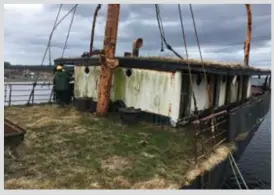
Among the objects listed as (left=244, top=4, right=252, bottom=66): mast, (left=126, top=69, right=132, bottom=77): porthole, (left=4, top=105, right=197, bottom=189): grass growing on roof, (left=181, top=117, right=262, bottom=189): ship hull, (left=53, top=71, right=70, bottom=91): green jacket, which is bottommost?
(left=181, top=117, right=262, bottom=189): ship hull

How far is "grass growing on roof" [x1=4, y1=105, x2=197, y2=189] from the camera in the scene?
754 centimetres

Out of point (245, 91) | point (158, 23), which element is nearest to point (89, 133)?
point (158, 23)

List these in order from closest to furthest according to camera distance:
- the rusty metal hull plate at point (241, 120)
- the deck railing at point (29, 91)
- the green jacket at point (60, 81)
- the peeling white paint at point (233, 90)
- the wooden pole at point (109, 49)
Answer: the rusty metal hull plate at point (241, 120) < the wooden pole at point (109, 49) < the green jacket at point (60, 81) < the deck railing at point (29, 91) < the peeling white paint at point (233, 90)

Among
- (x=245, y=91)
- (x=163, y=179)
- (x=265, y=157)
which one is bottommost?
(x=265, y=157)

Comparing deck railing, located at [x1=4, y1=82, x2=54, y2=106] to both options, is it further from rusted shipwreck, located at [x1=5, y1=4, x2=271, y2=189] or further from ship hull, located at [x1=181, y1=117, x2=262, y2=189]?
ship hull, located at [x1=181, y1=117, x2=262, y2=189]

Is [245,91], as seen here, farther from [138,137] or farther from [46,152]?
[46,152]

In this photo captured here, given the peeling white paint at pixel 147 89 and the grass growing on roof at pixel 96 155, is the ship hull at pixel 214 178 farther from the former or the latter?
the peeling white paint at pixel 147 89

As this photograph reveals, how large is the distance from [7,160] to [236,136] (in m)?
8.16

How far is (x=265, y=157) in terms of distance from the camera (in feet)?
55.0

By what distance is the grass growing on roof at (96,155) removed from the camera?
7.54 meters

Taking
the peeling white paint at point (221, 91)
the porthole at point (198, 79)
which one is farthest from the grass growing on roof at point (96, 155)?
the peeling white paint at point (221, 91)

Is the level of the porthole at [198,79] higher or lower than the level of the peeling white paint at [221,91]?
higher

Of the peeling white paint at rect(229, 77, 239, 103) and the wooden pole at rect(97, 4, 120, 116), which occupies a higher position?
the wooden pole at rect(97, 4, 120, 116)

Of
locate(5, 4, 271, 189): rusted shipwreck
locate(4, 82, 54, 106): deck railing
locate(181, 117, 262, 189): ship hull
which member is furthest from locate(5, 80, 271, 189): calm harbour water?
locate(5, 4, 271, 189): rusted shipwreck
